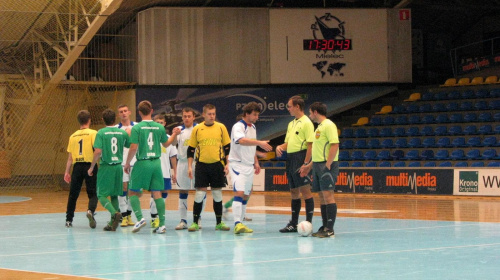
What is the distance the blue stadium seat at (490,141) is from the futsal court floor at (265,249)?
8734mm

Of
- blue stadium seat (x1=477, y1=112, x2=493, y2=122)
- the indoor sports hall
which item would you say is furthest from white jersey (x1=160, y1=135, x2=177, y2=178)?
blue stadium seat (x1=477, y1=112, x2=493, y2=122)

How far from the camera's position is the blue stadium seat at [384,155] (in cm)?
2788

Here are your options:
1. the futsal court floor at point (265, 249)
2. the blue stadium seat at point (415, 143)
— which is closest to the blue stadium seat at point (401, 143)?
the blue stadium seat at point (415, 143)

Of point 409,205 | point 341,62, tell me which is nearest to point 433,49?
point 341,62

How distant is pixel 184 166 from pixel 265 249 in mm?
4037

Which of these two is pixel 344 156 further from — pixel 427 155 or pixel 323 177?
pixel 323 177

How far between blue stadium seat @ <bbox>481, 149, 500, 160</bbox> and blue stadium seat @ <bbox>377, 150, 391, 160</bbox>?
3658mm

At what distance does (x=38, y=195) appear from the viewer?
2681 cm

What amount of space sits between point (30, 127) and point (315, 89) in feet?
35.5

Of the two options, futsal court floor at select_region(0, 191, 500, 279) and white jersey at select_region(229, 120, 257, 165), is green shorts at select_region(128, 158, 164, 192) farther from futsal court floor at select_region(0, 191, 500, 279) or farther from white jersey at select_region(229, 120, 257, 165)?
white jersey at select_region(229, 120, 257, 165)

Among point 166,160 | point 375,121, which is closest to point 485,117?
point 375,121

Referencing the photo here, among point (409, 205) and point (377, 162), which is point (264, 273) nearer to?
point (409, 205)

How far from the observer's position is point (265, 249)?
10719mm

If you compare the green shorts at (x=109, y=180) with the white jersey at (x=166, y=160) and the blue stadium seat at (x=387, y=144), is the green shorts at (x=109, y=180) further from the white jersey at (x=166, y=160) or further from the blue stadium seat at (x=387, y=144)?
the blue stadium seat at (x=387, y=144)
